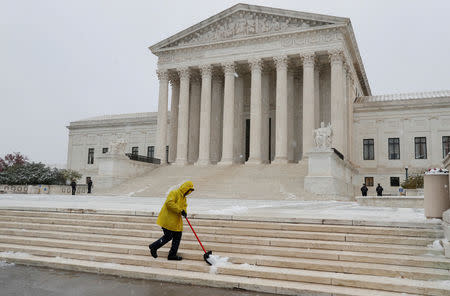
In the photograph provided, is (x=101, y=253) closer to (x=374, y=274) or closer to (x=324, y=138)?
(x=374, y=274)

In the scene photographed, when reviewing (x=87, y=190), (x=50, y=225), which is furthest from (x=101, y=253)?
(x=87, y=190)

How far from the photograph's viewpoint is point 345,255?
7.40 m

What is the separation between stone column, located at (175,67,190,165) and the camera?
40.3 metres

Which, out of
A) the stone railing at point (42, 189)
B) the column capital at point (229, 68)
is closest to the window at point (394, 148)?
the column capital at point (229, 68)

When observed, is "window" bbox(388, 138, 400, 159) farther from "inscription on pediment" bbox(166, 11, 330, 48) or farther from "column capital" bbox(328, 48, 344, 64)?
"inscription on pediment" bbox(166, 11, 330, 48)

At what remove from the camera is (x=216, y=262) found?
7.63 m

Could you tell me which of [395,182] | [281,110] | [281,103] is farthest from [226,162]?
[395,182]

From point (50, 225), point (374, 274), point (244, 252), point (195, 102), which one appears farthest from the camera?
point (195, 102)

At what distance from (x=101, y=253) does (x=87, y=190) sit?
1046 inches

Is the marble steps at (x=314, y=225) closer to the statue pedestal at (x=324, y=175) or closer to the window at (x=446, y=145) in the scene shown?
the statue pedestal at (x=324, y=175)

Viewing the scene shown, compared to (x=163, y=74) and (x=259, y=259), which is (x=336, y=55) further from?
(x=259, y=259)

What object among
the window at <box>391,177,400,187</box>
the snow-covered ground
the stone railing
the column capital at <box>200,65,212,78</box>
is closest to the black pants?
the snow-covered ground

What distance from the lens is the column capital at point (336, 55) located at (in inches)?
1370

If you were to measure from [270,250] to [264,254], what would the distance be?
15 cm
